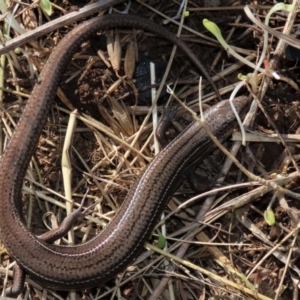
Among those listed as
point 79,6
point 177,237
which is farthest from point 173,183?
point 79,6

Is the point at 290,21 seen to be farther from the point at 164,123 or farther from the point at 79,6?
the point at 79,6

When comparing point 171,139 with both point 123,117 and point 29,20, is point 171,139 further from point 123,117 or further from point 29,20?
point 29,20

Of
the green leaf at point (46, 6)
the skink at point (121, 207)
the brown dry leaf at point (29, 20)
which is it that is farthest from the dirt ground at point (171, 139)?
the green leaf at point (46, 6)

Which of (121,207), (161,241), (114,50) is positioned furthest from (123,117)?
(161,241)

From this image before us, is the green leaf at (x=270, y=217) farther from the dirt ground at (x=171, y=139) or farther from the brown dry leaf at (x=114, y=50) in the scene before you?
the brown dry leaf at (x=114, y=50)

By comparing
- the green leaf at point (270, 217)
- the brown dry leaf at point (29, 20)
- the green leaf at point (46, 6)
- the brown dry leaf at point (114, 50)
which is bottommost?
the green leaf at point (270, 217)

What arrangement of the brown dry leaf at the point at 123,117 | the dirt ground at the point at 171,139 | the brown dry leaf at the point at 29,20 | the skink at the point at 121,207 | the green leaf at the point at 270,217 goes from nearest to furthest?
the green leaf at the point at 270,217 < the skink at the point at 121,207 < the dirt ground at the point at 171,139 < the brown dry leaf at the point at 123,117 < the brown dry leaf at the point at 29,20

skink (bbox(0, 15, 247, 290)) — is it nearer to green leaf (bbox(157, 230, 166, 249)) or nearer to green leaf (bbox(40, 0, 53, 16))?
green leaf (bbox(157, 230, 166, 249))
